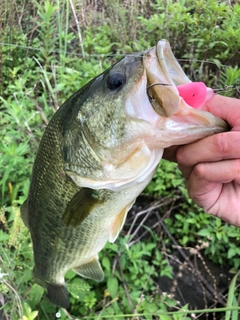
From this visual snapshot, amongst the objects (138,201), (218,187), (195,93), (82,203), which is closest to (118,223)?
(82,203)

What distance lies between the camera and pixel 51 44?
8.95 ft

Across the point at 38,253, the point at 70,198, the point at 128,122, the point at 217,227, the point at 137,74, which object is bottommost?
the point at 217,227

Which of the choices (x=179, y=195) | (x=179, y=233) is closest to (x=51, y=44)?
(x=179, y=195)

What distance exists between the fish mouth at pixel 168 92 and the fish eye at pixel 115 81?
0.26 feet

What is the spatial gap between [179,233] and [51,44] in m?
1.72

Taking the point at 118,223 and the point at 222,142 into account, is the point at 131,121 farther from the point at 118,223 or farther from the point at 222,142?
the point at 118,223

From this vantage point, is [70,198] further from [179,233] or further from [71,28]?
[71,28]

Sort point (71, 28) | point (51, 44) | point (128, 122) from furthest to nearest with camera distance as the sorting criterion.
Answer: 1. point (71, 28)
2. point (51, 44)
3. point (128, 122)

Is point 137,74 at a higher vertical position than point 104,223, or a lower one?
higher

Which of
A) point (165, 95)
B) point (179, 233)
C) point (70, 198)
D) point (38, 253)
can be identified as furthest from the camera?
point (179, 233)

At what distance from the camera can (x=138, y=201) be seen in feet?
7.46

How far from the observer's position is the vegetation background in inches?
71.1

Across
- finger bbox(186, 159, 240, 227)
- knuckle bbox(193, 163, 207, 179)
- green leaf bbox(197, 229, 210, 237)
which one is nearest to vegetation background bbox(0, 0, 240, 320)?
green leaf bbox(197, 229, 210, 237)

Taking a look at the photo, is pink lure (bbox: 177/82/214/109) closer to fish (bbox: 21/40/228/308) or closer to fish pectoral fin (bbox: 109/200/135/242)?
fish (bbox: 21/40/228/308)
